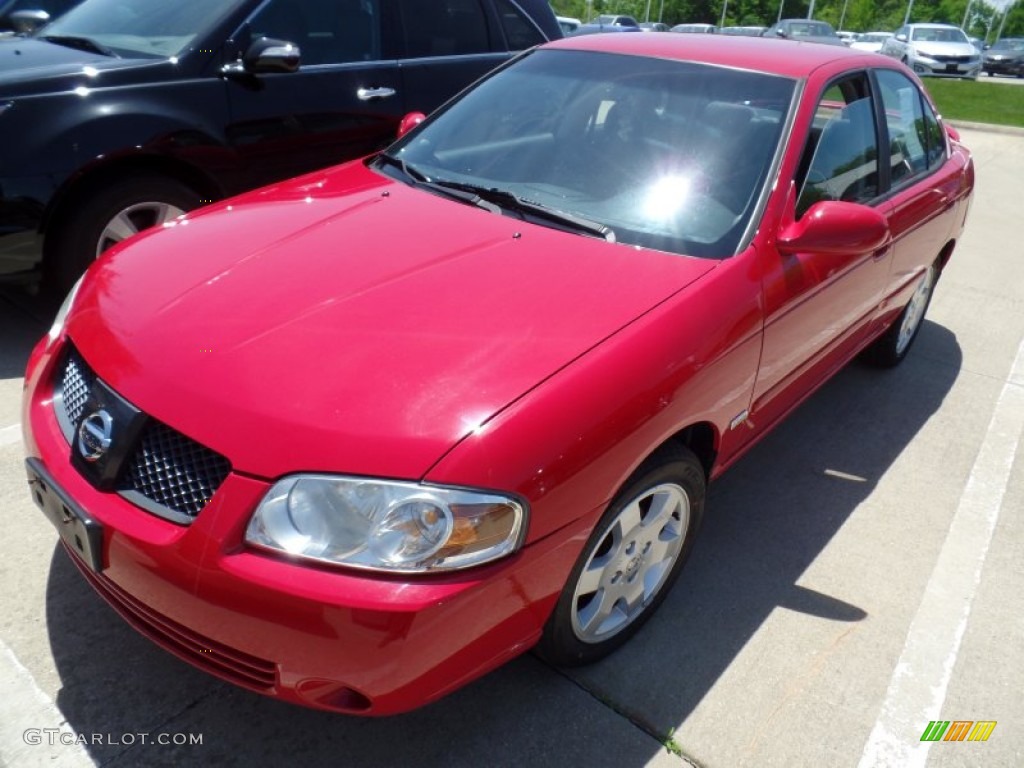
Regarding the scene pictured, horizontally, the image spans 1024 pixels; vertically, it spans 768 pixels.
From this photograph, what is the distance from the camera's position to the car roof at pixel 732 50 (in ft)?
9.94

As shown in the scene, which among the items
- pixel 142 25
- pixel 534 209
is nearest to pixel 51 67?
pixel 142 25

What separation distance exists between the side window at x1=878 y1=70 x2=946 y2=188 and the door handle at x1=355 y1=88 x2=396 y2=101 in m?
2.55

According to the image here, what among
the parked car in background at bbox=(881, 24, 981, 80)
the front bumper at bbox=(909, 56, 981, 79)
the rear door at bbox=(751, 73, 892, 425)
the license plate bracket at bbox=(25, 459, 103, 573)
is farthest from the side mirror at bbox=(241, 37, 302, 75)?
the front bumper at bbox=(909, 56, 981, 79)

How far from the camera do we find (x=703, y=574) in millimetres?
2863

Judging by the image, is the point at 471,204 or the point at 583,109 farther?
the point at 583,109

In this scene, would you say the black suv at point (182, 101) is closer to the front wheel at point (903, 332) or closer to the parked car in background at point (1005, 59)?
the front wheel at point (903, 332)

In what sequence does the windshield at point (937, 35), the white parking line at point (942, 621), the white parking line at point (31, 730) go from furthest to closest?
1. the windshield at point (937, 35)
2. the white parking line at point (942, 621)
3. the white parking line at point (31, 730)

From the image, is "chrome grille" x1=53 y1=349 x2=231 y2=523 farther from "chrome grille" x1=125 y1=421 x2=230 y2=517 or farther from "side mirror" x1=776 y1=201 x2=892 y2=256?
"side mirror" x1=776 y1=201 x2=892 y2=256

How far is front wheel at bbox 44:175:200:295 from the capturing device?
12.4 ft

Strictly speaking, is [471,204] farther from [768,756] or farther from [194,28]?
[194,28]

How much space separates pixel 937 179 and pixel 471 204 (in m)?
2.43

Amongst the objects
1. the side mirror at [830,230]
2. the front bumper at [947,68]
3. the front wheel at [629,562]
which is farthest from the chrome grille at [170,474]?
the front bumper at [947,68]

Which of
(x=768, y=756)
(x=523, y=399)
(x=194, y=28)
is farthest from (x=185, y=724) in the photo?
(x=194, y=28)

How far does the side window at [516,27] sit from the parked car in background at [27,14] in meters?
2.55
